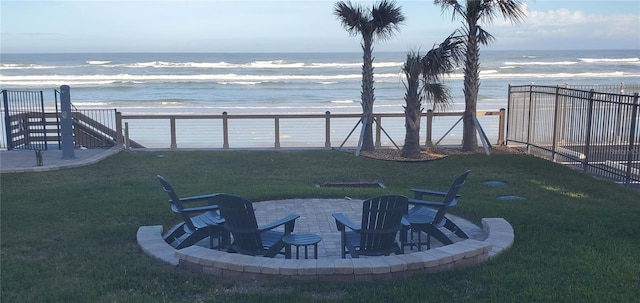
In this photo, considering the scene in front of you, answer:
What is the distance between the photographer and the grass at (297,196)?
5109mm

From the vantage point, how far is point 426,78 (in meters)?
14.2

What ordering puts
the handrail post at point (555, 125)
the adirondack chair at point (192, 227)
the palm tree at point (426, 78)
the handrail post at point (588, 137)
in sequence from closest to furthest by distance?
1. the adirondack chair at point (192, 227)
2. the handrail post at point (588, 137)
3. the palm tree at point (426, 78)
4. the handrail post at point (555, 125)

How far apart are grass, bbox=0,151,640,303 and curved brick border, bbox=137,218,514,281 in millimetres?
109

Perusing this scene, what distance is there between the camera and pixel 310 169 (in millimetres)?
13164

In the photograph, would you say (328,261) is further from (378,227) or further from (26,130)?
(26,130)


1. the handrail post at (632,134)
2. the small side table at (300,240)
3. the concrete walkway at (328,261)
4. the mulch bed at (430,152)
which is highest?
the handrail post at (632,134)

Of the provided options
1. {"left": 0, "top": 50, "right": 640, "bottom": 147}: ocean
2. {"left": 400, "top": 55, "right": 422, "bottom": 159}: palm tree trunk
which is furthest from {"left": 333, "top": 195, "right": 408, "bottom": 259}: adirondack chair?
{"left": 0, "top": 50, "right": 640, "bottom": 147}: ocean

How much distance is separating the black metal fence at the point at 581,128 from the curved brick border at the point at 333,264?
22.5 feet

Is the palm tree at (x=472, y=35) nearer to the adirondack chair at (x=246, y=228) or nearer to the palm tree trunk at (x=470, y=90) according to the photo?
the palm tree trunk at (x=470, y=90)

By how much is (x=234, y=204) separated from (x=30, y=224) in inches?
146

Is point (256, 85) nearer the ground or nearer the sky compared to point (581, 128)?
nearer the sky

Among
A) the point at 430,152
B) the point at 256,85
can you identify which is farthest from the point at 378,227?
the point at 256,85

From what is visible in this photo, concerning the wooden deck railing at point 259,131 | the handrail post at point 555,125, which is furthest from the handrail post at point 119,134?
the handrail post at point 555,125

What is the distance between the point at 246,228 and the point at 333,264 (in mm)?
1081
